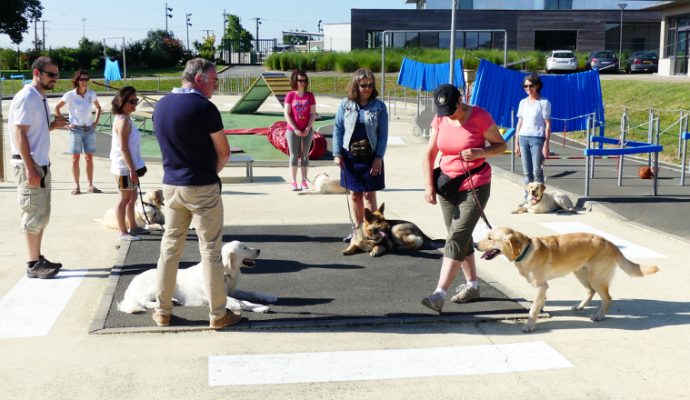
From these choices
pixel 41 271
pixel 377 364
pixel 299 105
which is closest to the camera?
pixel 377 364

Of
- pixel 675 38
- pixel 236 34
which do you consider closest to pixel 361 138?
pixel 675 38

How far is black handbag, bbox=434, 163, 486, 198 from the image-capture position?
20.1ft

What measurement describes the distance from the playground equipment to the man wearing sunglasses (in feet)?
63.2

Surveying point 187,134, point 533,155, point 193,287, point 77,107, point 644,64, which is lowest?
point 193,287

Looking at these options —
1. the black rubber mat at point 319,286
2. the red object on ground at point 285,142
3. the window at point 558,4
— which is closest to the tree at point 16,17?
the window at point 558,4

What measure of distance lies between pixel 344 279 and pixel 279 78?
71.0 feet

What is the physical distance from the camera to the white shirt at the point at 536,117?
1093 centimetres

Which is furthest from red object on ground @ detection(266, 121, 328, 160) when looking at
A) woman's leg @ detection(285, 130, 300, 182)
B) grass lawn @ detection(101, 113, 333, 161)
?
woman's leg @ detection(285, 130, 300, 182)

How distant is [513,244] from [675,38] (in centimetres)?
3907

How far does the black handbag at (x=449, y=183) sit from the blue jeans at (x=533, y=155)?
5154 mm

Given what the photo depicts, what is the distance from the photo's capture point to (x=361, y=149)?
8.23m

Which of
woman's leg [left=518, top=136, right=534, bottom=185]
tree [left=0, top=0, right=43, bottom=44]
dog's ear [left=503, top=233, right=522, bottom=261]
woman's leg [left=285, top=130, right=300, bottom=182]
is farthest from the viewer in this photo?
tree [left=0, top=0, right=43, bottom=44]

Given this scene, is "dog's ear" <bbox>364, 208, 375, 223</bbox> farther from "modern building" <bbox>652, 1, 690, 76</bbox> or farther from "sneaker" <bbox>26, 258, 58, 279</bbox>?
"modern building" <bbox>652, 1, 690, 76</bbox>

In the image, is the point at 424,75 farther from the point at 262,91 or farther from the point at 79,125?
the point at 79,125
